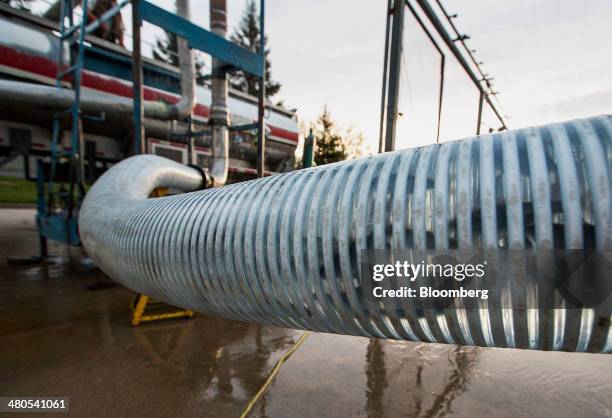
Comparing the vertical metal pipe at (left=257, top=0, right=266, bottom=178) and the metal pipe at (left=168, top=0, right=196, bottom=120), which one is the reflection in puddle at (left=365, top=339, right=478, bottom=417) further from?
the metal pipe at (left=168, top=0, right=196, bottom=120)

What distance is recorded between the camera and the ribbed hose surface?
2.33 feet

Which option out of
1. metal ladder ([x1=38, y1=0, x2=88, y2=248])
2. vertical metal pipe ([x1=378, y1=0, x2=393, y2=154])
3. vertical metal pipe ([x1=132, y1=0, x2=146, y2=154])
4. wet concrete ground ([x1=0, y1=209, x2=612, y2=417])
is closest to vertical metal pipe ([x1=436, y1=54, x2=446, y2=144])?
vertical metal pipe ([x1=378, y1=0, x2=393, y2=154])

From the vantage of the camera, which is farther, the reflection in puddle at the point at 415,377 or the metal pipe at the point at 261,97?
the metal pipe at the point at 261,97

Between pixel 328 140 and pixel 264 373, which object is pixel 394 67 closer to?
pixel 264 373

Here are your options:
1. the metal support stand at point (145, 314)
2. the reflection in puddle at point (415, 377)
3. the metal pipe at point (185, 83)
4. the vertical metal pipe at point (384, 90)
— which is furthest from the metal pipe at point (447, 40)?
the metal pipe at point (185, 83)

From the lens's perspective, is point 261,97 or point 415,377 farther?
point 261,97

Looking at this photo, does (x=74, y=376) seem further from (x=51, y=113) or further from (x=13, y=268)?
(x=51, y=113)

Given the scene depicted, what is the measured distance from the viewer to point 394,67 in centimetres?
308

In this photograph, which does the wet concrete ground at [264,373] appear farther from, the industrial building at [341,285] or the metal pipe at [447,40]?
the metal pipe at [447,40]

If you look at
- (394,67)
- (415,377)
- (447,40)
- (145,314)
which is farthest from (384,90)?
(145,314)

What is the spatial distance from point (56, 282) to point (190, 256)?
12.9 feet

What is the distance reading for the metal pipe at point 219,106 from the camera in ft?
17.5

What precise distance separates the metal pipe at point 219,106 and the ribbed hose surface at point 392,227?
4134 millimetres

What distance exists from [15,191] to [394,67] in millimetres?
17871
